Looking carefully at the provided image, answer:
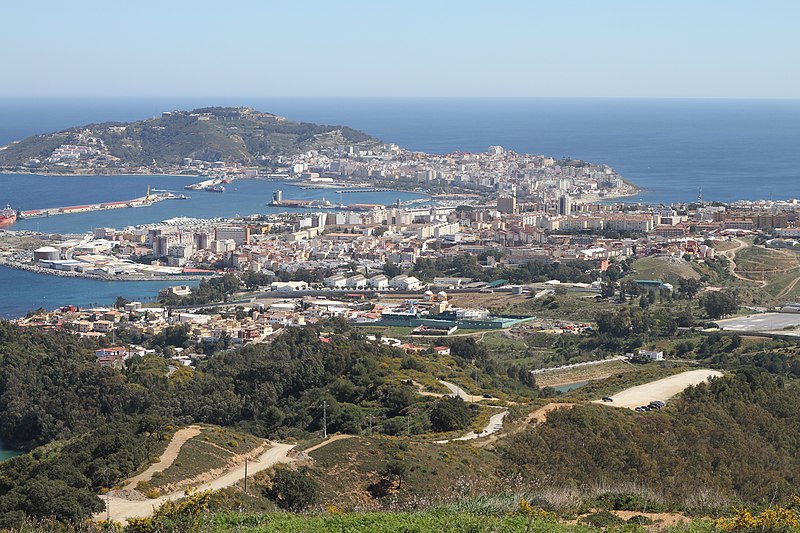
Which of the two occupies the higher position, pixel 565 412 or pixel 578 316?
pixel 565 412

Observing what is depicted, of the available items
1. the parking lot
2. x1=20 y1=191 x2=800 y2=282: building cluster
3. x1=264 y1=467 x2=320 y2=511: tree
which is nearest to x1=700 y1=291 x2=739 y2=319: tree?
the parking lot

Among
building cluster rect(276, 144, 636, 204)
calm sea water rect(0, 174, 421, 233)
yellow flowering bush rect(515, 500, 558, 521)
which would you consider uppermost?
yellow flowering bush rect(515, 500, 558, 521)

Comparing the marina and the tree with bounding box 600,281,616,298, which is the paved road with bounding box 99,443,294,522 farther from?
the marina

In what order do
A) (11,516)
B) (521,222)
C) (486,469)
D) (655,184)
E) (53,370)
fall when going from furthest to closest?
(655,184) → (521,222) → (53,370) → (486,469) → (11,516)

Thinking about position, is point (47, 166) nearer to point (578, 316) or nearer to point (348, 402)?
point (578, 316)

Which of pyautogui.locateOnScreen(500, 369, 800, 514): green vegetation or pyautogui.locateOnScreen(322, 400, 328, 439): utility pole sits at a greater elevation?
pyautogui.locateOnScreen(500, 369, 800, 514): green vegetation

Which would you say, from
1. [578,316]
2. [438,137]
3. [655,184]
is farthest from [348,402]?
[438,137]
